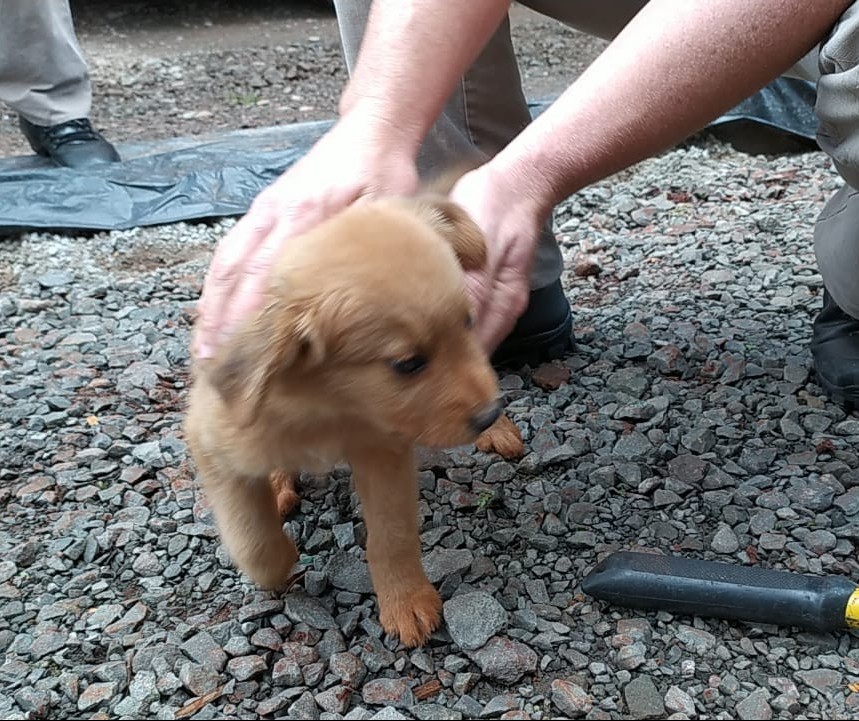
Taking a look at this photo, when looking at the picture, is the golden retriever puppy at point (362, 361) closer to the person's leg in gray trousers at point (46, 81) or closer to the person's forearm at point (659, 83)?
the person's forearm at point (659, 83)

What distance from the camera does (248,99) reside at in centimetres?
583

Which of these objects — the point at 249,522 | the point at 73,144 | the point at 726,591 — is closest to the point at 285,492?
the point at 249,522

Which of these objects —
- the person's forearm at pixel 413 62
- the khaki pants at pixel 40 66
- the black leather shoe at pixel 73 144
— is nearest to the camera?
the person's forearm at pixel 413 62

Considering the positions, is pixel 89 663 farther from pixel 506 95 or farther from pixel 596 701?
pixel 506 95

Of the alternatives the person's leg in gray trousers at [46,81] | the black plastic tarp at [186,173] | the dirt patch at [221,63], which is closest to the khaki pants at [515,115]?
the black plastic tarp at [186,173]

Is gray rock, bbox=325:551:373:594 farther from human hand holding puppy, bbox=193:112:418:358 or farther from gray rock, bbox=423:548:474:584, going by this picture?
human hand holding puppy, bbox=193:112:418:358

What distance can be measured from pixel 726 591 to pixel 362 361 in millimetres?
748

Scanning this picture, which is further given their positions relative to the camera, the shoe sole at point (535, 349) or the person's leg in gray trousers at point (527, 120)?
the shoe sole at point (535, 349)

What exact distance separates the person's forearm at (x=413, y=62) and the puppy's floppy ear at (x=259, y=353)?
18.2 inches

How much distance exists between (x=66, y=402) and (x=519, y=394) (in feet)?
3.79

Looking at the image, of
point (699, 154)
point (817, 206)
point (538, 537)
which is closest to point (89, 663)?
point (538, 537)

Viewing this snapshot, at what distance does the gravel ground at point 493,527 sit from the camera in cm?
161

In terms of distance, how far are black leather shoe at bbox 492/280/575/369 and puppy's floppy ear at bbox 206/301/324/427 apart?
122cm

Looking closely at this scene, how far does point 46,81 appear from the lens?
14.0 feet
